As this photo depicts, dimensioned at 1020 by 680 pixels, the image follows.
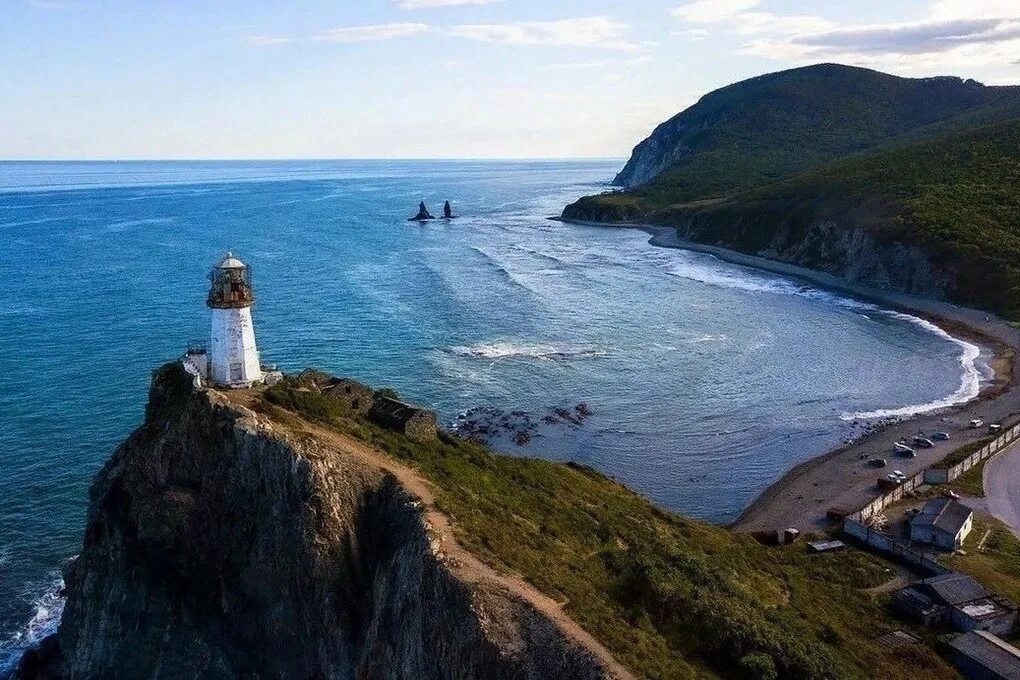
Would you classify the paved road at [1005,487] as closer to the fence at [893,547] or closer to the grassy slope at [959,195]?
the fence at [893,547]

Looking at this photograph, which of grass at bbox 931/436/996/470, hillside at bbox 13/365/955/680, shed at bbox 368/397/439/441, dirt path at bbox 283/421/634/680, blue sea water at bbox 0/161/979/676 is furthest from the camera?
blue sea water at bbox 0/161/979/676

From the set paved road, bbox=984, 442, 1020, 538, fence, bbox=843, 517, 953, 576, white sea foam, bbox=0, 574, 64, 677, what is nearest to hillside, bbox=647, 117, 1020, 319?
paved road, bbox=984, 442, 1020, 538

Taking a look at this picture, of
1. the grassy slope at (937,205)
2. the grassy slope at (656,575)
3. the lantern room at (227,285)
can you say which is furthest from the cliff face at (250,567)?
the grassy slope at (937,205)

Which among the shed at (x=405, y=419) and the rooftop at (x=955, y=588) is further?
the shed at (x=405, y=419)

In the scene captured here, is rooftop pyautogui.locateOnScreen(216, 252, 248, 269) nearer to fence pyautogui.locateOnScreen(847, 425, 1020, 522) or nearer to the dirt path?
the dirt path

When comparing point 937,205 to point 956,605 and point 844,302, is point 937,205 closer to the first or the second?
point 844,302

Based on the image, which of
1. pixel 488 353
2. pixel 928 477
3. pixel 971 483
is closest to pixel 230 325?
pixel 928 477
